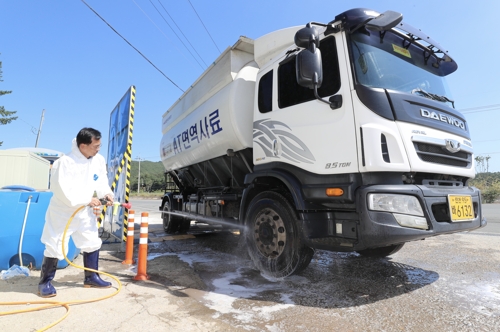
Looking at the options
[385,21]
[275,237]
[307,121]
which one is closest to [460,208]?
[307,121]

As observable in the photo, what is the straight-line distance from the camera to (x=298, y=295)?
3076mm

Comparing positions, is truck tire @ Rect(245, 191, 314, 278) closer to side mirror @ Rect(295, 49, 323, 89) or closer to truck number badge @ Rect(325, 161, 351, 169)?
truck number badge @ Rect(325, 161, 351, 169)

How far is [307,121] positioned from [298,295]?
190cm

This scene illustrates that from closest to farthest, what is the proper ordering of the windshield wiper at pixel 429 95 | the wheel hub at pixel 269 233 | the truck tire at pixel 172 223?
the windshield wiper at pixel 429 95 < the wheel hub at pixel 269 233 < the truck tire at pixel 172 223

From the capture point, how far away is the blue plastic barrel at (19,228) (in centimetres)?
383

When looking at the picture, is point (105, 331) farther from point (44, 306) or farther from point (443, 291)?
point (443, 291)

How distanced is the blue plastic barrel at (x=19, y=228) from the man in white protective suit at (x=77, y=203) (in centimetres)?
97

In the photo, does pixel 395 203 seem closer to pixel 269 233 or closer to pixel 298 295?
pixel 298 295

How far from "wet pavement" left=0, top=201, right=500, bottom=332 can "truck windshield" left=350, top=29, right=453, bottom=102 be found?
85.8 inches

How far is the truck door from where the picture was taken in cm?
298

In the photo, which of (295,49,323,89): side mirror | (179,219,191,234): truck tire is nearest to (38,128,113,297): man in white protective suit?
(295,49,323,89): side mirror

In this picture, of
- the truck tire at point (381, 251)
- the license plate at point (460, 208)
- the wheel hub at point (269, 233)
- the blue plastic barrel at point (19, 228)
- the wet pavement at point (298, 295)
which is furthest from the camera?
the truck tire at point (381, 251)

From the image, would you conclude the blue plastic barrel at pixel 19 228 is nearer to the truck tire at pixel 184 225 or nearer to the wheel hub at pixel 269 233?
the wheel hub at pixel 269 233

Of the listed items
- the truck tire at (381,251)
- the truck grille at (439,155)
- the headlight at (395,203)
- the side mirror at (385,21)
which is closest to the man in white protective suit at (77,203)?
the headlight at (395,203)
